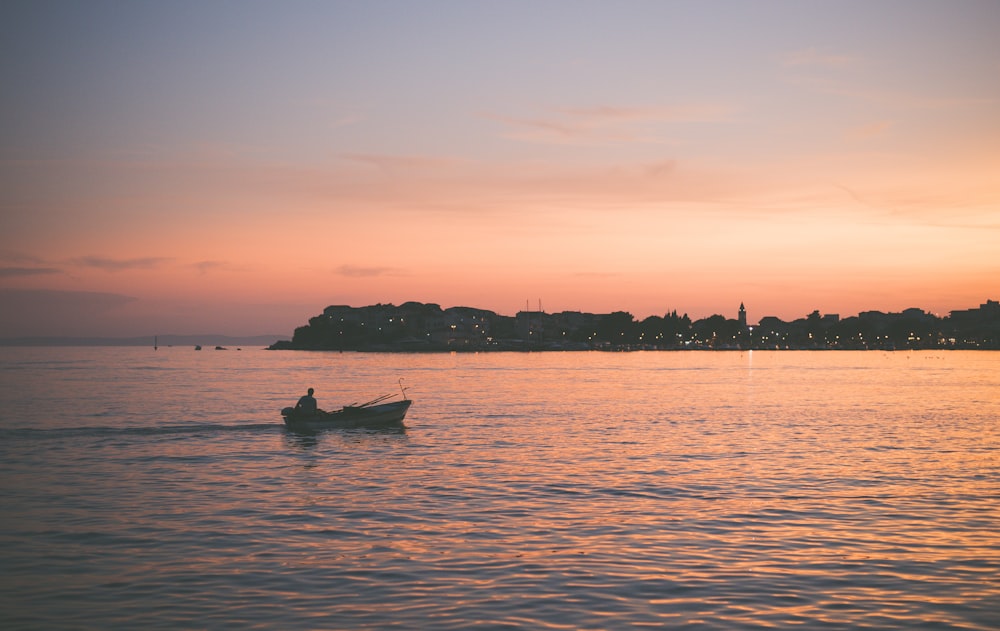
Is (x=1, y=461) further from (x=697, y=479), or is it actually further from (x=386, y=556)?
(x=697, y=479)

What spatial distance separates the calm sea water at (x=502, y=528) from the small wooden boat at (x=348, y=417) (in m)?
0.87

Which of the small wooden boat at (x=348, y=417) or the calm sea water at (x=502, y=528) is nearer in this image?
the calm sea water at (x=502, y=528)

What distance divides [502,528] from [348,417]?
3048 centimetres

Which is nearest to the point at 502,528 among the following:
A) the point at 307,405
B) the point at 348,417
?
the point at 307,405

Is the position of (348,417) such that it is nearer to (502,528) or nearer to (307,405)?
(307,405)

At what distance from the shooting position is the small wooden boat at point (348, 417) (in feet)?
161

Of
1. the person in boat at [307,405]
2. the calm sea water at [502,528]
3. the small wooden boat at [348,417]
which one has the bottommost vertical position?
the calm sea water at [502,528]

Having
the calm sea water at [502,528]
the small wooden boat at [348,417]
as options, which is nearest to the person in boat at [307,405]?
the small wooden boat at [348,417]

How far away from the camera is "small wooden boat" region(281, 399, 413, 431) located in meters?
49.1

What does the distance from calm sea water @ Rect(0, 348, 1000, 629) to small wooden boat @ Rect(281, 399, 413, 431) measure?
2.85ft

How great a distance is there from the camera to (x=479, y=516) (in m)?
23.4

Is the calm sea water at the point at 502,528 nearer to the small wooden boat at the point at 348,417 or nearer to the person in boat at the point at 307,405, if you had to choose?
the small wooden boat at the point at 348,417

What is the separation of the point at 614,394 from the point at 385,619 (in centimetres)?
7496

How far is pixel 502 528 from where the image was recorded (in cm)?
2177
